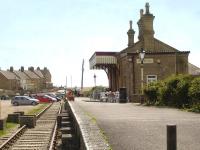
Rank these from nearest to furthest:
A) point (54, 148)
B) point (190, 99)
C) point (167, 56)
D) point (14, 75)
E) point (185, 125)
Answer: point (185, 125) < point (54, 148) < point (190, 99) < point (167, 56) < point (14, 75)

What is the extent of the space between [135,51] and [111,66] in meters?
7.64

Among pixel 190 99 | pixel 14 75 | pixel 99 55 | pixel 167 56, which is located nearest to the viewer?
pixel 190 99

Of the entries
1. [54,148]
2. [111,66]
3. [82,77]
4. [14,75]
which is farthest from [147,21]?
[14,75]

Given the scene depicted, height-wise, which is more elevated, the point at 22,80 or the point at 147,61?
the point at 22,80

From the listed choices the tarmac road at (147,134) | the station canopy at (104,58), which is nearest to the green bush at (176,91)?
the tarmac road at (147,134)

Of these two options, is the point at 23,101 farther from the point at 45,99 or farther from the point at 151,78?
the point at 151,78

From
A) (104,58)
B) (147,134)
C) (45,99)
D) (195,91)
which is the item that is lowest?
(147,134)

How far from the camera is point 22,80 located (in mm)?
159750

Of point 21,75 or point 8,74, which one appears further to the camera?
point 21,75

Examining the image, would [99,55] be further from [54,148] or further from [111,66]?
[54,148]

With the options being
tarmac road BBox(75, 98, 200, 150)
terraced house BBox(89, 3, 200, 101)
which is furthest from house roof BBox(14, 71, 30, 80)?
tarmac road BBox(75, 98, 200, 150)

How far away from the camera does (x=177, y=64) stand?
46156 millimetres

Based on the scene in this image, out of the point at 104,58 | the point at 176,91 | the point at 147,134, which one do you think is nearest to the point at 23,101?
the point at 104,58

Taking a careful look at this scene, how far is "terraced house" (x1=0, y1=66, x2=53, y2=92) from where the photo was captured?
14388cm
